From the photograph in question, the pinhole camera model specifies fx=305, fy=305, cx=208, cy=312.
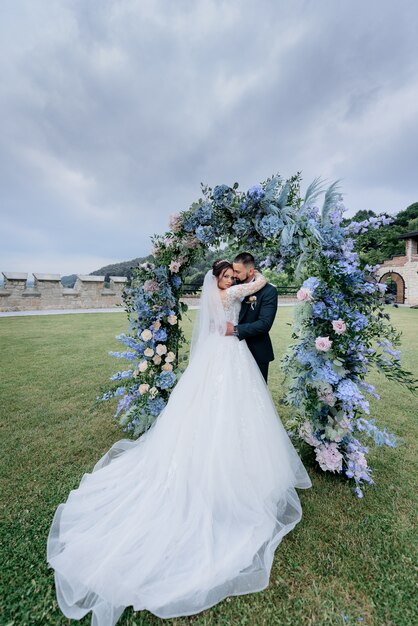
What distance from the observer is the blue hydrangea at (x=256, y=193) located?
308cm

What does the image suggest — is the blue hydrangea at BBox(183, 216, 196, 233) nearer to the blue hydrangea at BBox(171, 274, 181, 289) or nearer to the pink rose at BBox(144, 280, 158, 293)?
the blue hydrangea at BBox(171, 274, 181, 289)

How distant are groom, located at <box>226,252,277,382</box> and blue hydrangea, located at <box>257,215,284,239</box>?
0.28m

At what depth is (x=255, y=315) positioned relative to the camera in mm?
3129

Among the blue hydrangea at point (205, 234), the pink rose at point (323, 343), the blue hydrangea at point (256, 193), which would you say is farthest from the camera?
the blue hydrangea at point (205, 234)

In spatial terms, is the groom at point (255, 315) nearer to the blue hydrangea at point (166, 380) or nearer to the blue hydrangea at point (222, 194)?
A: the blue hydrangea at point (222, 194)

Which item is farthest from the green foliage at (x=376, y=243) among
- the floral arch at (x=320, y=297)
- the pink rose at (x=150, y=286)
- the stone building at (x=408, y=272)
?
the stone building at (x=408, y=272)

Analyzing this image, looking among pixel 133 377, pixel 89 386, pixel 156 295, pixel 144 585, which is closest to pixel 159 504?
pixel 144 585

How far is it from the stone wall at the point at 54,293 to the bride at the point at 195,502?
12738mm

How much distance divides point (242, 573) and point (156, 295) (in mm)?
2847

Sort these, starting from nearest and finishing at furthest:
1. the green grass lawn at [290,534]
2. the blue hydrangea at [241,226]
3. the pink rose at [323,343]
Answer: the green grass lawn at [290,534], the pink rose at [323,343], the blue hydrangea at [241,226]

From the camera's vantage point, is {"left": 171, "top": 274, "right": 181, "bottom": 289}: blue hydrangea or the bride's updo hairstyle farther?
{"left": 171, "top": 274, "right": 181, "bottom": 289}: blue hydrangea

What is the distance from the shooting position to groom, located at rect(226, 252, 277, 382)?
297cm

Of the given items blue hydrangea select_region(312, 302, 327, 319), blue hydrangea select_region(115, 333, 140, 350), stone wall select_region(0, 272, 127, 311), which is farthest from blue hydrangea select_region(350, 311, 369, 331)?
stone wall select_region(0, 272, 127, 311)

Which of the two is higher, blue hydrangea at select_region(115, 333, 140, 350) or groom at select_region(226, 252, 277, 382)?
groom at select_region(226, 252, 277, 382)
